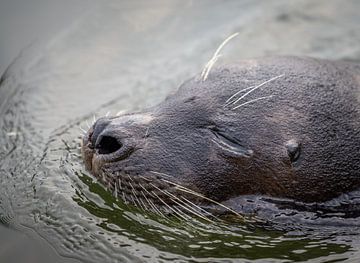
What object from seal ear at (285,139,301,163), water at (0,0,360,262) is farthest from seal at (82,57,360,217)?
water at (0,0,360,262)

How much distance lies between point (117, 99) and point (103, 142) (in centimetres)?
243

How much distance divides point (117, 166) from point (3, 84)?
300 centimetres

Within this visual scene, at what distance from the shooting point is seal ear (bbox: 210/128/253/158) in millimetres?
5301

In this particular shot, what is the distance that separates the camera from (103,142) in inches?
213

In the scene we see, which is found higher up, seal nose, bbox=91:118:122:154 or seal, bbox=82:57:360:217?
seal, bbox=82:57:360:217

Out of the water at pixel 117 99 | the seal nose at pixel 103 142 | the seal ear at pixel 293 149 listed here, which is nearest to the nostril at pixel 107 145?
the seal nose at pixel 103 142

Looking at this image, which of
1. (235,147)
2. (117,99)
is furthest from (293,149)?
(117,99)

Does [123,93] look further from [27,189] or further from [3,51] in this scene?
[27,189]

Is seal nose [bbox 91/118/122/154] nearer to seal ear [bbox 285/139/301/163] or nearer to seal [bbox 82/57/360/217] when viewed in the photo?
seal [bbox 82/57/360/217]

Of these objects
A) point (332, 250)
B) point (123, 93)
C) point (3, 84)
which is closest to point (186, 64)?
point (123, 93)

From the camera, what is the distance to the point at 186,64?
8.52m

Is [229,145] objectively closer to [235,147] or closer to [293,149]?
[235,147]

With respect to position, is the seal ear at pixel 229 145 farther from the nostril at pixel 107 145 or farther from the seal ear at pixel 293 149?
the nostril at pixel 107 145

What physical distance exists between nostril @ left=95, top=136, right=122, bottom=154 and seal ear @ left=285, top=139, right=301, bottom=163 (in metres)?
1.14
